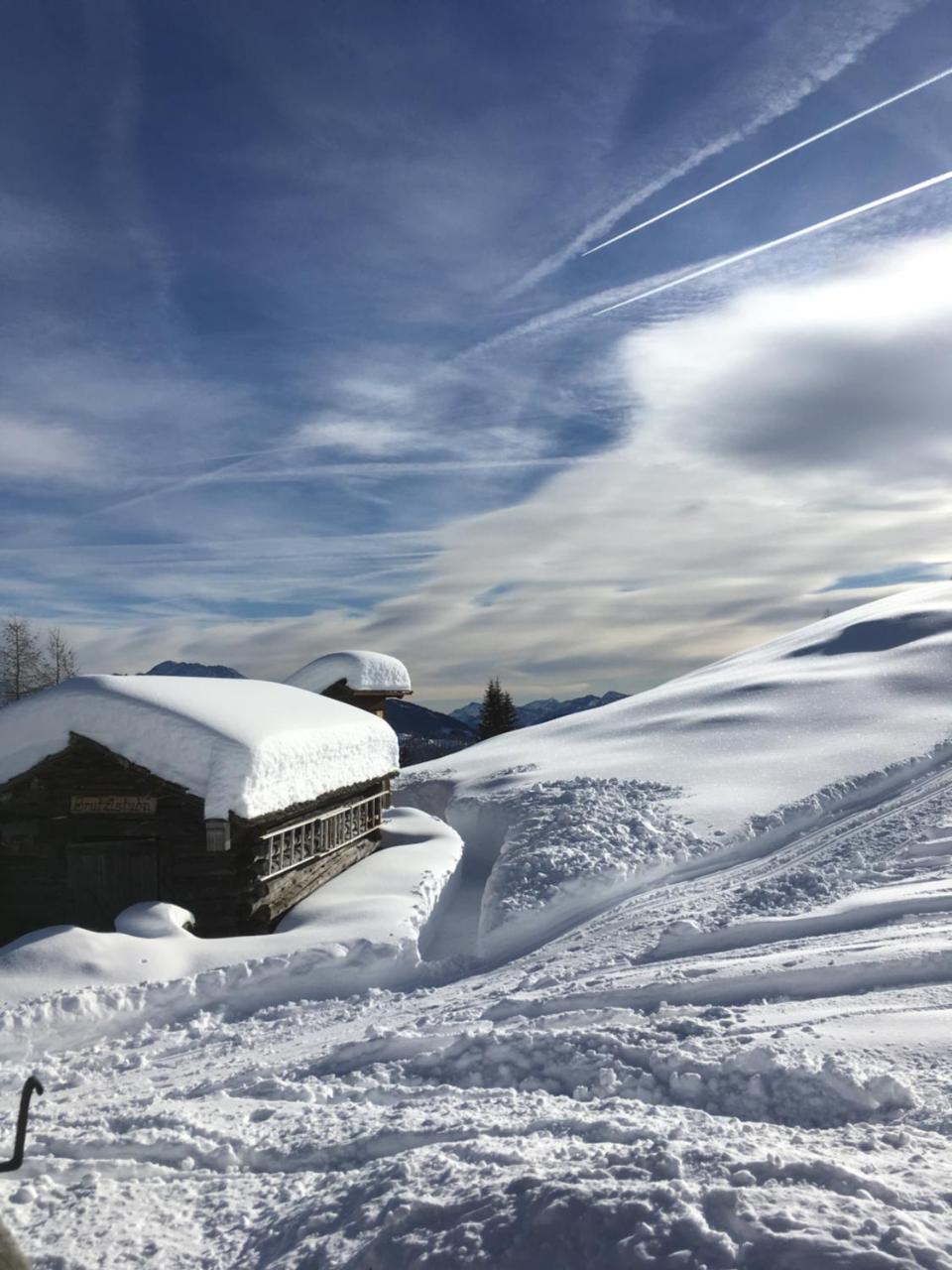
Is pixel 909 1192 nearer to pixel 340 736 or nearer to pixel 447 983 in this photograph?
pixel 447 983

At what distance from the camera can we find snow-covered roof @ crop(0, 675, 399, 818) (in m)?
11.4

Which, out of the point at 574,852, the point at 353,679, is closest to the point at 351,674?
the point at 353,679

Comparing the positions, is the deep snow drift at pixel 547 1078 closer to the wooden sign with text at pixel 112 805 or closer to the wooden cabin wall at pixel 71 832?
the wooden cabin wall at pixel 71 832

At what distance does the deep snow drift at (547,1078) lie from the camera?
4129 millimetres

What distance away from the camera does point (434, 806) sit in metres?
23.4

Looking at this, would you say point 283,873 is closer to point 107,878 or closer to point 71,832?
point 107,878

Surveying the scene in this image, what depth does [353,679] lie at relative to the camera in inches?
1006

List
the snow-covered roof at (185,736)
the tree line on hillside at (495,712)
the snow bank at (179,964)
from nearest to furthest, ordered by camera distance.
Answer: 1. the snow bank at (179,964)
2. the snow-covered roof at (185,736)
3. the tree line on hillside at (495,712)

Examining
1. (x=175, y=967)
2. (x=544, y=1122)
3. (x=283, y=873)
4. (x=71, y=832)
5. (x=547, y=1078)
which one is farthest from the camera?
(x=283, y=873)

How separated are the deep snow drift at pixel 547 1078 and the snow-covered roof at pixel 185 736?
174 cm

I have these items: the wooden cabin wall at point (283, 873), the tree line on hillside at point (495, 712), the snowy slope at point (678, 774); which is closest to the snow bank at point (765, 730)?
the snowy slope at point (678, 774)

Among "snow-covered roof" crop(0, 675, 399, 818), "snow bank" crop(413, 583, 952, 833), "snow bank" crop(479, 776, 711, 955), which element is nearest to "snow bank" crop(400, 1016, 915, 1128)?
"snow bank" crop(479, 776, 711, 955)

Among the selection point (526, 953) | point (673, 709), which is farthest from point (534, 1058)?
point (673, 709)

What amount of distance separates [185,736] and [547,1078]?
7.14m
